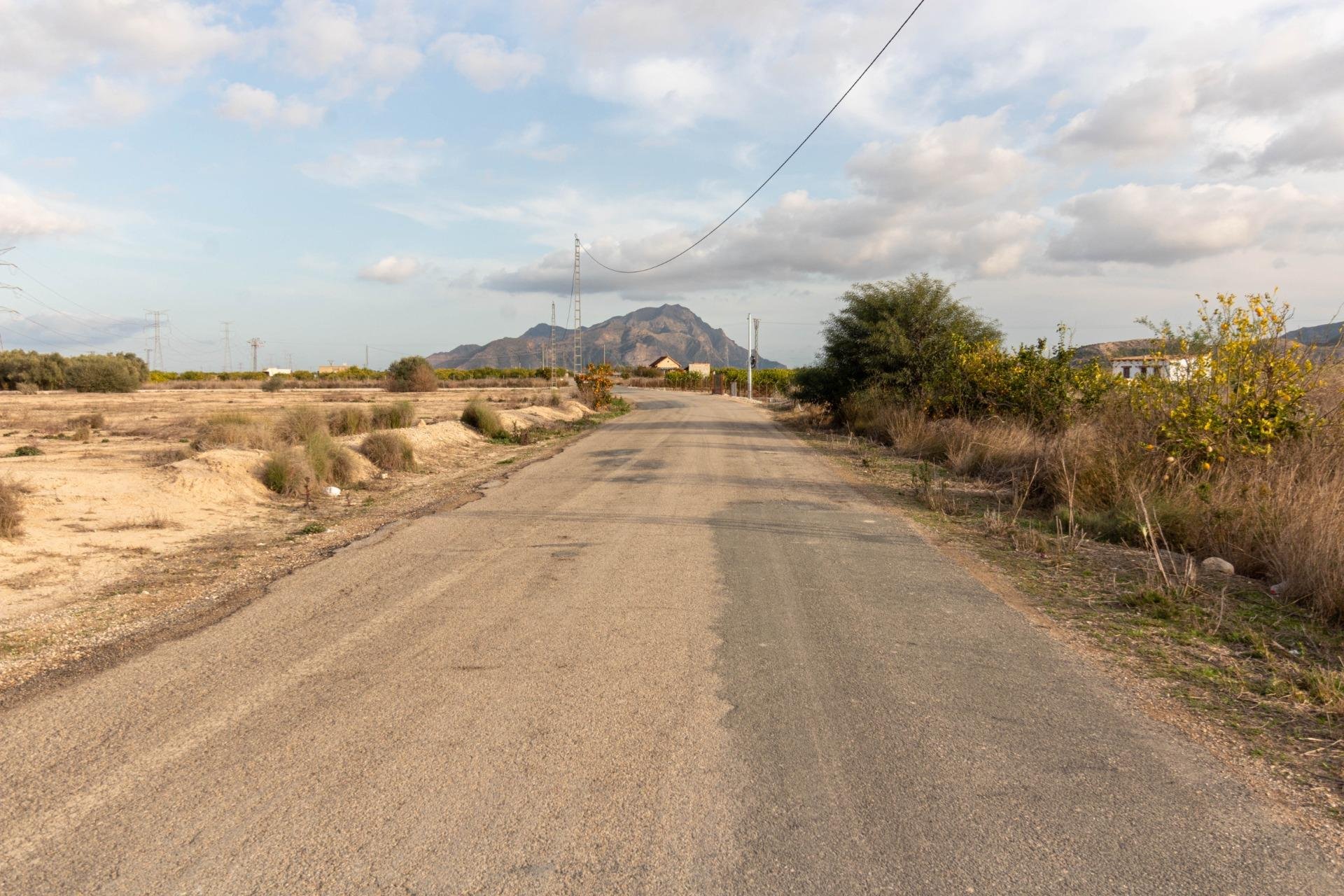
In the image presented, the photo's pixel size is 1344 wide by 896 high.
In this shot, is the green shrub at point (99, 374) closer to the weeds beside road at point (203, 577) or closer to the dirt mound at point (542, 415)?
the dirt mound at point (542, 415)

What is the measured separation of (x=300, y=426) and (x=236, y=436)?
7.59ft

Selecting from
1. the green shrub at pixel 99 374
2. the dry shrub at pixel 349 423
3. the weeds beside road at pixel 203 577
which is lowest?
the weeds beside road at pixel 203 577

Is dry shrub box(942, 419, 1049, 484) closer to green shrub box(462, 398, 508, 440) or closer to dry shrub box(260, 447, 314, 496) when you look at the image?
dry shrub box(260, 447, 314, 496)

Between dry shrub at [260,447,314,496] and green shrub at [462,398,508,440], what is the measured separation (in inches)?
428

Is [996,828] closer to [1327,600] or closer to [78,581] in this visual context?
[1327,600]

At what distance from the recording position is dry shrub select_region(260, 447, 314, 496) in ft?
41.8

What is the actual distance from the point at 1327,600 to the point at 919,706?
381 centimetres

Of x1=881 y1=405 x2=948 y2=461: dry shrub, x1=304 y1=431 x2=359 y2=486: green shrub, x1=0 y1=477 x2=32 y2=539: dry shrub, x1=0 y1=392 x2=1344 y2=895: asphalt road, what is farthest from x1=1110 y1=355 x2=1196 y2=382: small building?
x1=0 y1=477 x2=32 y2=539: dry shrub

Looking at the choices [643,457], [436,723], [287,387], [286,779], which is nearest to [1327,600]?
[436,723]

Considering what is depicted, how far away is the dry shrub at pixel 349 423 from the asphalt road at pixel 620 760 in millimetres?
16593

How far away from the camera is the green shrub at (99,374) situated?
6506 centimetres

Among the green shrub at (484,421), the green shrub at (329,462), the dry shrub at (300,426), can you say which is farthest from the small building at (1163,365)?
the green shrub at (484,421)

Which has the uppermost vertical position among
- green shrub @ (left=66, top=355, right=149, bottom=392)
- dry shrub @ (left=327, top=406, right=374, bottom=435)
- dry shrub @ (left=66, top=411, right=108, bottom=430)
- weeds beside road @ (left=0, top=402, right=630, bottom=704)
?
green shrub @ (left=66, top=355, right=149, bottom=392)

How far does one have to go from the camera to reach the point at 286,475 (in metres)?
12.8
